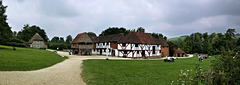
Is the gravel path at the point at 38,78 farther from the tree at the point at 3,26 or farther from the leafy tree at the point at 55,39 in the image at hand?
the leafy tree at the point at 55,39

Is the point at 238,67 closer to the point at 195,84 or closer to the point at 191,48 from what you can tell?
the point at 195,84

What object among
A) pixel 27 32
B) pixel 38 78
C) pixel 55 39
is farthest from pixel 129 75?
pixel 55 39

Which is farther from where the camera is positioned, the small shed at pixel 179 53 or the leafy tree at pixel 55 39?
the leafy tree at pixel 55 39

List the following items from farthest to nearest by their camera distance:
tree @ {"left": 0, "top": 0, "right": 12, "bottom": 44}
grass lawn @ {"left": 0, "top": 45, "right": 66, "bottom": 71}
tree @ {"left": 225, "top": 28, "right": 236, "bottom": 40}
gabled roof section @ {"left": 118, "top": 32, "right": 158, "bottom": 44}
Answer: tree @ {"left": 225, "top": 28, "right": 236, "bottom": 40}, gabled roof section @ {"left": 118, "top": 32, "right": 158, "bottom": 44}, tree @ {"left": 0, "top": 0, "right": 12, "bottom": 44}, grass lawn @ {"left": 0, "top": 45, "right": 66, "bottom": 71}

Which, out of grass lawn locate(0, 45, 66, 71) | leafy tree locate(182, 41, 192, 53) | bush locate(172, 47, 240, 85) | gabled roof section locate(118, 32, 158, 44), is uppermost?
gabled roof section locate(118, 32, 158, 44)

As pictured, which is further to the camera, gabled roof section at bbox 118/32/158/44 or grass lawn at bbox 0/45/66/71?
gabled roof section at bbox 118/32/158/44

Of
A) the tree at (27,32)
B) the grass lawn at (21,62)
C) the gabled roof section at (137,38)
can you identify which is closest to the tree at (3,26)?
the grass lawn at (21,62)

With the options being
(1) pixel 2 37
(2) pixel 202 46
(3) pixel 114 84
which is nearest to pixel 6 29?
(1) pixel 2 37

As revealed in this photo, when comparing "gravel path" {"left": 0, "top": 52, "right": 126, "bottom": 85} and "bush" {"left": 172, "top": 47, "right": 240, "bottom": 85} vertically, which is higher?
"bush" {"left": 172, "top": 47, "right": 240, "bottom": 85}

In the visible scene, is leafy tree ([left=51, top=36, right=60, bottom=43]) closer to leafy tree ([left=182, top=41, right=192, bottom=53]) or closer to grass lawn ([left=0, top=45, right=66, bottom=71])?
leafy tree ([left=182, top=41, right=192, bottom=53])

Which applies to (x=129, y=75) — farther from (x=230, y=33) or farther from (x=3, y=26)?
(x=230, y=33)

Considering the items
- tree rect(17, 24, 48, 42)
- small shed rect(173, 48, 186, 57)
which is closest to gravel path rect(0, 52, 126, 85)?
small shed rect(173, 48, 186, 57)

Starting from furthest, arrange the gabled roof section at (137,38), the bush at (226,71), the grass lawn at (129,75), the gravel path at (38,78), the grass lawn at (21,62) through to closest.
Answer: the gabled roof section at (137,38) < the grass lawn at (21,62) < the grass lawn at (129,75) < the gravel path at (38,78) < the bush at (226,71)

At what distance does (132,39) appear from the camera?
3741 centimetres
